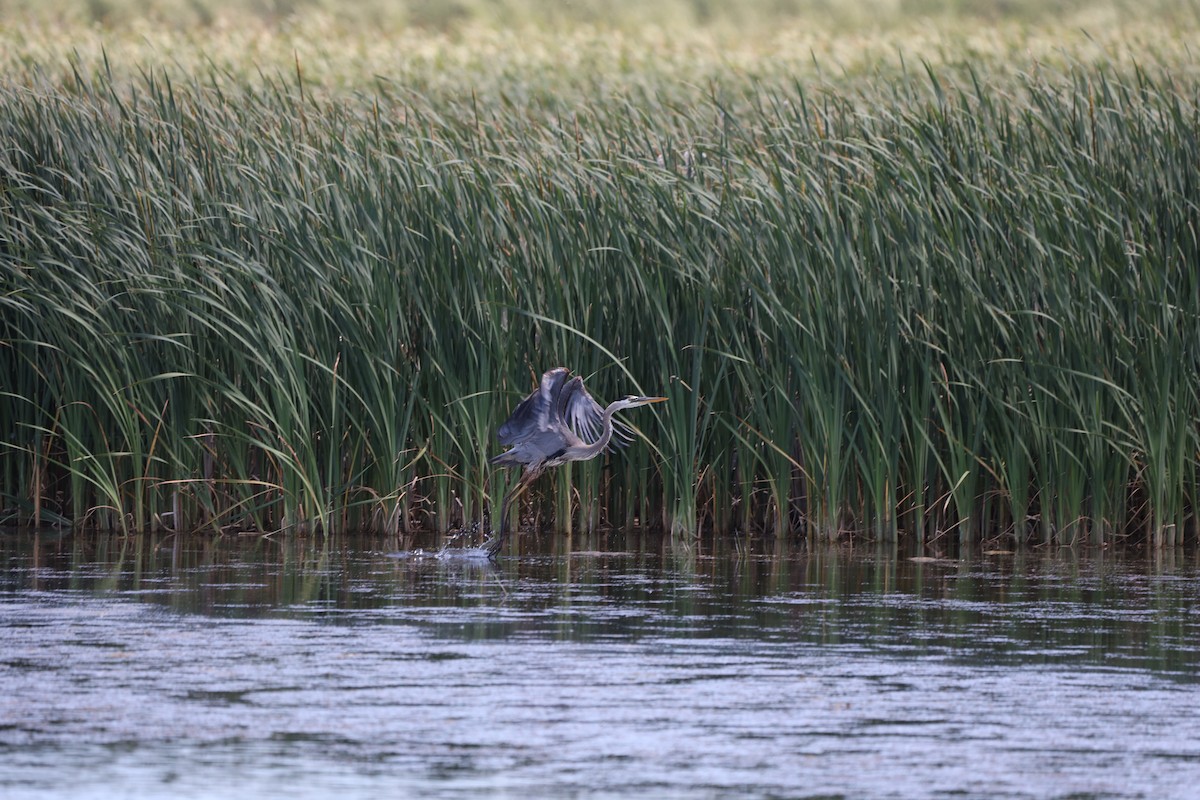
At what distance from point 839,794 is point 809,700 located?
1.07 meters

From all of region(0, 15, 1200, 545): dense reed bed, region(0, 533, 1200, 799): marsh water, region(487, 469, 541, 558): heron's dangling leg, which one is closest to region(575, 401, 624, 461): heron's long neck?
region(487, 469, 541, 558): heron's dangling leg

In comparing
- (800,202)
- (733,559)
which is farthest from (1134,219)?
(733,559)

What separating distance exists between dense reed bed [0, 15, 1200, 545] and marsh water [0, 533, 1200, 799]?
935 mm

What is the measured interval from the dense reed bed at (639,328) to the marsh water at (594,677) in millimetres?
935

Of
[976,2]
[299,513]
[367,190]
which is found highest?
[976,2]

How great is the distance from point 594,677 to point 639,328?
4.36 meters

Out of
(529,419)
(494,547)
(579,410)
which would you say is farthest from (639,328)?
(494,547)

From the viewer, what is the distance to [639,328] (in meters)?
9.87

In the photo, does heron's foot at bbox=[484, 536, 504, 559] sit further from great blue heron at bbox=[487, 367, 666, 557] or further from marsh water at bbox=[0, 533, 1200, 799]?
marsh water at bbox=[0, 533, 1200, 799]

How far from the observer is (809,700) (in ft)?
17.6

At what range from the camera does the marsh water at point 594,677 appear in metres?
4.48

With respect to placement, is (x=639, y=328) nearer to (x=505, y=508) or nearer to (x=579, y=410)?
(x=579, y=410)

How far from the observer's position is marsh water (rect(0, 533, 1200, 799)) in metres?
4.48

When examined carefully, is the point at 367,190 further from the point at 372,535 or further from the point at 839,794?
the point at 839,794
